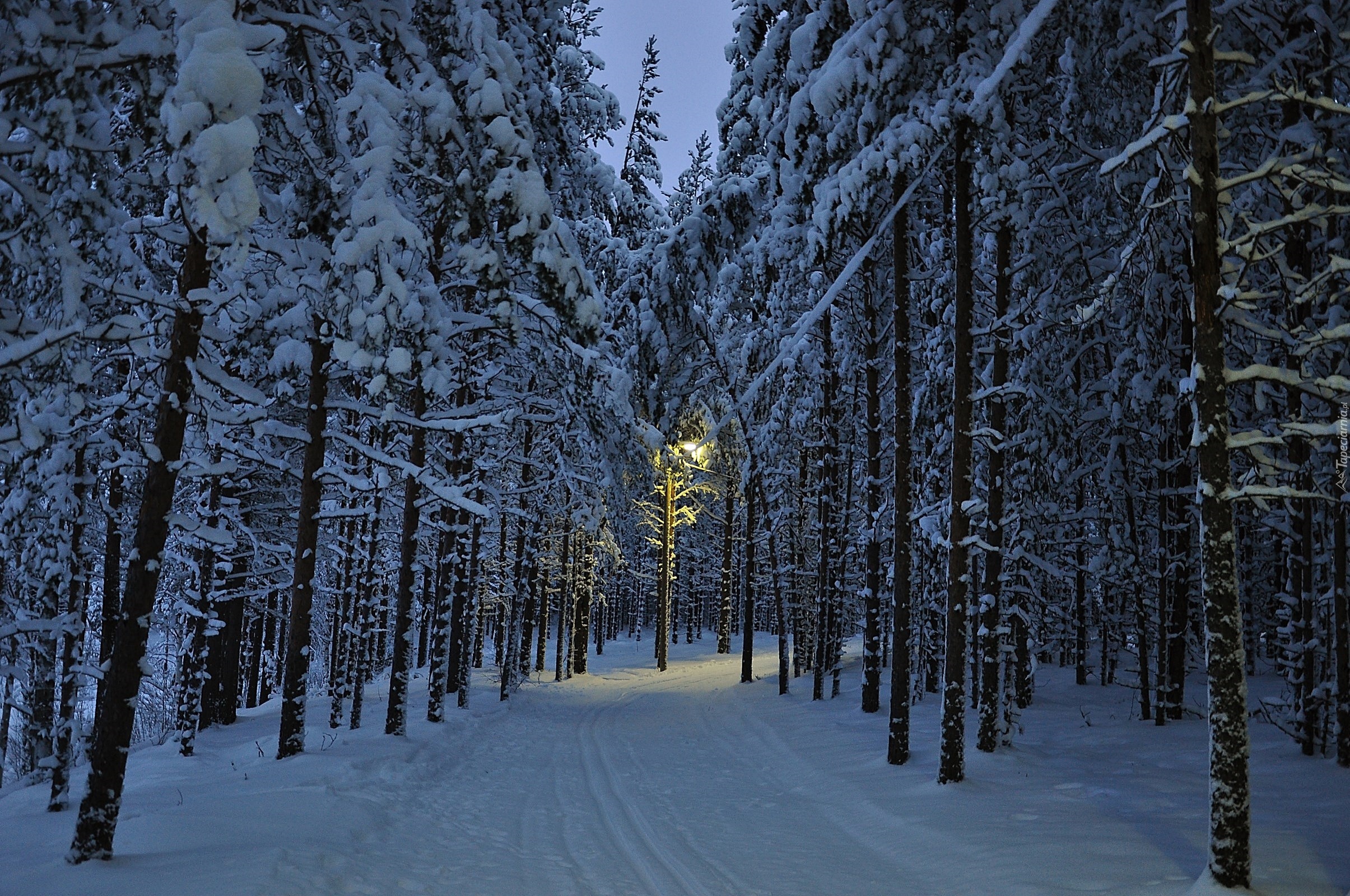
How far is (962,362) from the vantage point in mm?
11289

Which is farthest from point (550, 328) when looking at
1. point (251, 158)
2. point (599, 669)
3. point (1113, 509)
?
point (599, 669)

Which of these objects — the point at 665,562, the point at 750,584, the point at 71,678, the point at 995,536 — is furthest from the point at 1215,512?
the point at 665,562

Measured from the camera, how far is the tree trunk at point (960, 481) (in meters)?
10.6

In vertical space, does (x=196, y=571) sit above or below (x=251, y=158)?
below

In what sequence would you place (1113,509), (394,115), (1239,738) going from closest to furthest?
(1239,738), (394,115), (1113,509)

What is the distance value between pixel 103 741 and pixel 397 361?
4.08m

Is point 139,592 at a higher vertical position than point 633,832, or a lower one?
higher

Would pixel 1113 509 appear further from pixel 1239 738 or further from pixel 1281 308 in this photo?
pixel 1239 738

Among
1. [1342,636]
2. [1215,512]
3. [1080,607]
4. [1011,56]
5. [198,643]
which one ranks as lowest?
[198,643]

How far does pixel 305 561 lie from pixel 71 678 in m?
3.37

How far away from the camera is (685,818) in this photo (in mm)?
9844

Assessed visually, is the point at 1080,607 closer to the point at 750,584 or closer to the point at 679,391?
the point at 750,584

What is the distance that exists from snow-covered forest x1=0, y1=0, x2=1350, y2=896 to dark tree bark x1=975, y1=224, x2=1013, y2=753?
0.07 meters

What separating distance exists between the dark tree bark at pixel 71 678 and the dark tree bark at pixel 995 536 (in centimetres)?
1273
